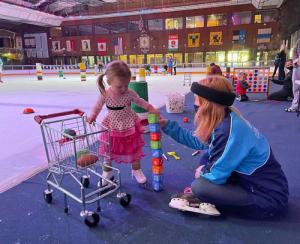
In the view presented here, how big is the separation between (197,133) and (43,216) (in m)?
1.37

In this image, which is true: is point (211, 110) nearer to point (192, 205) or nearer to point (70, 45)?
point (192, 205)

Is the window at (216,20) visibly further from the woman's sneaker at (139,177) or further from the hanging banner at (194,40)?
the woman's sneaker at (139,177)

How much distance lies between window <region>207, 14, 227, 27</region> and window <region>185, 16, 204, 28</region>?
0.61m

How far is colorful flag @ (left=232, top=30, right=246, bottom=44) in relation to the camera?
22766 mm

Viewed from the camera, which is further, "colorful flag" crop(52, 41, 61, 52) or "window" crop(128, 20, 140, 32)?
"colorful flag" crop(52, 41, 61, 52)

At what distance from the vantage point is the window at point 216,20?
23219mm

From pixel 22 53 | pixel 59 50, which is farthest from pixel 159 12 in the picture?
pixel 22 53

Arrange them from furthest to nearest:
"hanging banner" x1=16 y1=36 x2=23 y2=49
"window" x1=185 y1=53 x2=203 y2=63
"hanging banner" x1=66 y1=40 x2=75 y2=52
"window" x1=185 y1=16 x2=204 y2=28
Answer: "hanging banner" x1=16 y1=36 x2=23 y2=49 < "hanging banner" x1=66 y1=40 x2=75 y2=52 < "window" x1=185 y1=53 x2=203 y2=63 < "window" x1=185 y1=16 x2=204 y2=28

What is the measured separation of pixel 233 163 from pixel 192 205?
499 millimetres

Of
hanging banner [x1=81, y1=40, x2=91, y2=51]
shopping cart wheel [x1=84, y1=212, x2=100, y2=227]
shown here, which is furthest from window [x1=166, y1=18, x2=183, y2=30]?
shopping cart wheel [x1=84, y1=212, x2=100, y2=227]

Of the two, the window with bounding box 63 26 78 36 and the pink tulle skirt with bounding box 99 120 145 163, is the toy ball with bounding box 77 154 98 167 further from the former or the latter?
the window with bounding box 63 26 78 36

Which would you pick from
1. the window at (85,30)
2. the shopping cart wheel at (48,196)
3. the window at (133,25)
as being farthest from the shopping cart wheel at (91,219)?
the window at (85,30)

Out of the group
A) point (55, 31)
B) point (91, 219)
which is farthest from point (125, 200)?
point (55, 31)

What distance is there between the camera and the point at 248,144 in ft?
6.05
